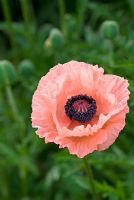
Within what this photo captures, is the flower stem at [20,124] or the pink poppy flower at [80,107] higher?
the pink poppy flower at [80,107]

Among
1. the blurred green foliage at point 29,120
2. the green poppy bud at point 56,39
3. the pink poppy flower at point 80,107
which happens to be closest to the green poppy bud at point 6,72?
the blurred green foliage at point 29,120

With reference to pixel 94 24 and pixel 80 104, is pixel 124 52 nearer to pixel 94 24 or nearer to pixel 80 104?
pixel 80 104

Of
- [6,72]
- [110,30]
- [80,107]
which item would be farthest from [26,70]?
[80,107]

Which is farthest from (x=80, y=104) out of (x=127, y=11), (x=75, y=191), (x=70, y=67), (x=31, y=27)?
(x=127, y=11)

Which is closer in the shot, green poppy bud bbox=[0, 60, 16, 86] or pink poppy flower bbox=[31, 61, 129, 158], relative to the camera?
pink poppy flower bbox=[31, 61, 129, 158]

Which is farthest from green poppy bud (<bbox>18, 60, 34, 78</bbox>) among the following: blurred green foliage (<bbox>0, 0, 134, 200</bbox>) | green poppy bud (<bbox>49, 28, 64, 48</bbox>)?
green poppy bud (<bbox>49, 28, 64, 48</bbox>)

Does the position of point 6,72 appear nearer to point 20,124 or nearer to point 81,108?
point 20,124

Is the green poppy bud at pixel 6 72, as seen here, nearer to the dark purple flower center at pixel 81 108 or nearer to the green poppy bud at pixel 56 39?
the green poppy bud at pixel 56 39

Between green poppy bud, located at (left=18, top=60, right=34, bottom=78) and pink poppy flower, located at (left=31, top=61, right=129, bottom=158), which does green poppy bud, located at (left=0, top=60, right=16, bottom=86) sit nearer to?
green poppy bud, located at (left=18, top=60, right=34, bottom=78)
